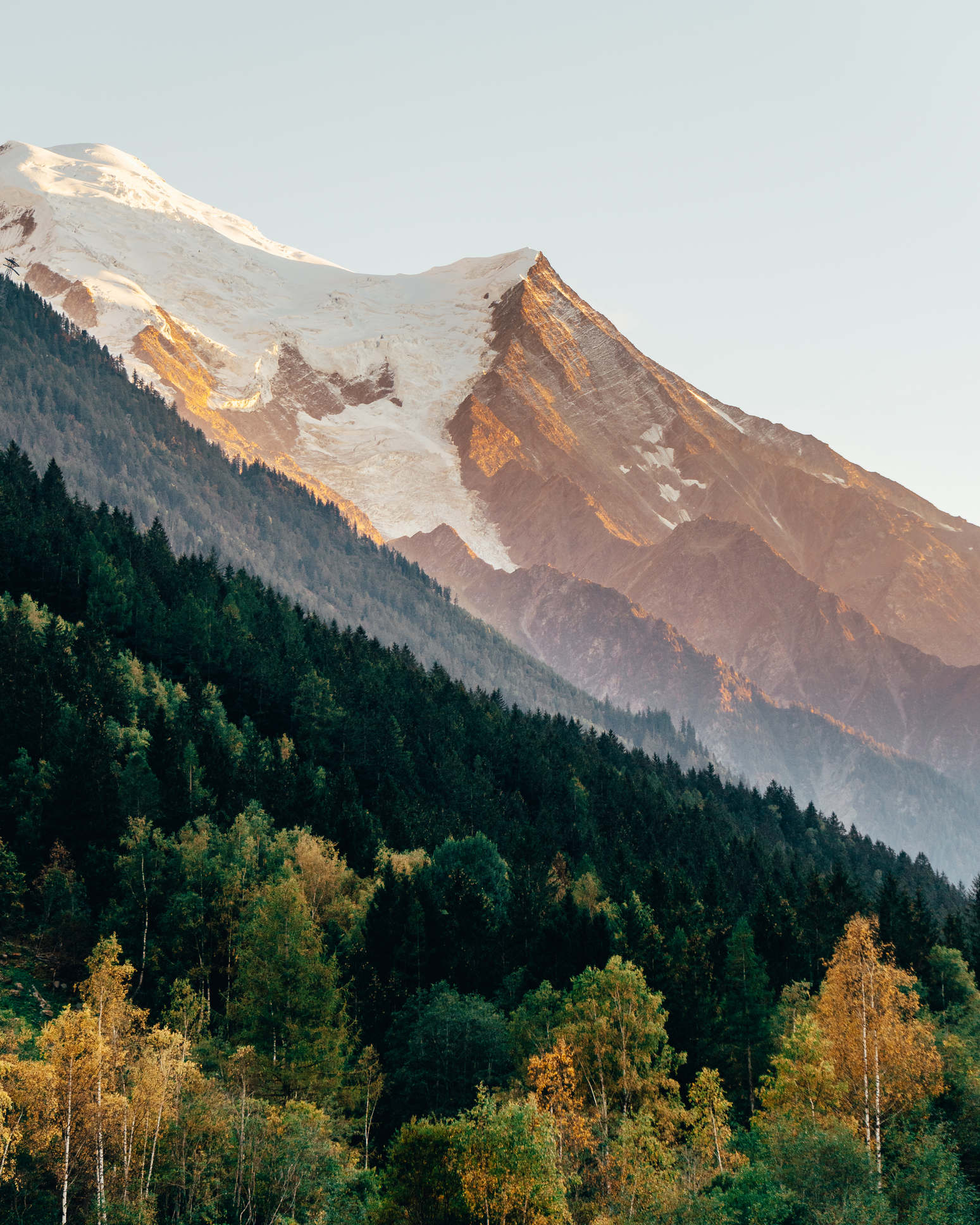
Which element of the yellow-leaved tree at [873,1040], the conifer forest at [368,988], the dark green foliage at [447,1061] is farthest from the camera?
the dark green foliage at [447,1061]

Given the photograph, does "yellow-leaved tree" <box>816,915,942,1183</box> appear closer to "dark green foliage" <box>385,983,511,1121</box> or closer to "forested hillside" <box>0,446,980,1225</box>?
"forested hillside" <box>0,446,980,1225</box>

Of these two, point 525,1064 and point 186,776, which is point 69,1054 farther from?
point 186,776

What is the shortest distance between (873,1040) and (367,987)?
34344mm

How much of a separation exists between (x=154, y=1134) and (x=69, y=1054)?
5.86m

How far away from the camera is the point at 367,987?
8031cm

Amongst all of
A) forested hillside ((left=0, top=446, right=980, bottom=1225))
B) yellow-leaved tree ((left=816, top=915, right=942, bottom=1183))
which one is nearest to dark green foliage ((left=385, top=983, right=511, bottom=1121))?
forested hillside ((left=0, top=446, right=980, bottom=1225))

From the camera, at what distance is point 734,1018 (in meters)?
83.5

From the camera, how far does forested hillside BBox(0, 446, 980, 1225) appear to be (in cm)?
4994

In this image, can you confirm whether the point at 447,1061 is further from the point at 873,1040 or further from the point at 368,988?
the point at 873,1040

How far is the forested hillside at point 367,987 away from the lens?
1966 inches

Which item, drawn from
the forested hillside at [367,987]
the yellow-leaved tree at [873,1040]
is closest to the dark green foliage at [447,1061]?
the forested hillside at [367,987]

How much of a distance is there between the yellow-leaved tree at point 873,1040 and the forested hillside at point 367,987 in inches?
7.7

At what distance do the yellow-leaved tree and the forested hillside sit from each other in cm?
19

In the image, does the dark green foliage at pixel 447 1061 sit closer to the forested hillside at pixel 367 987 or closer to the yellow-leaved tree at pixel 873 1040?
the forested hillside at pixel 367 987
